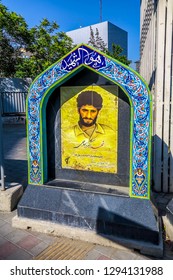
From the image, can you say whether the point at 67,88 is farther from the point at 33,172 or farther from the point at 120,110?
the point at 33,172

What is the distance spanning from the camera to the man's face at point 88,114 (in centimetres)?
354

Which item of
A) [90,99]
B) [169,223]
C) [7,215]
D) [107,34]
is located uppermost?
[107,34]

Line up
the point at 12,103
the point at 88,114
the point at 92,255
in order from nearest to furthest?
the point at 92,255, the point at 88,114, the point at 12,103

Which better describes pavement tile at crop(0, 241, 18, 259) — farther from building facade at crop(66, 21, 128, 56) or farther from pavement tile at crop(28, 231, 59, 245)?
building facade at crop(66, 21, 128, 56)

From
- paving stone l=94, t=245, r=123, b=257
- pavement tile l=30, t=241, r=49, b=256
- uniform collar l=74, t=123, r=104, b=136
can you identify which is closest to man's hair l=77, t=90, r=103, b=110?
uniform collar l=74, t=123, r=104, b=136

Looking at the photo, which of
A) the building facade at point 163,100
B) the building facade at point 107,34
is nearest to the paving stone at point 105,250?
the building facade at point 163,100

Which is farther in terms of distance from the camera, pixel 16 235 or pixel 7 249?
pixel 16 235

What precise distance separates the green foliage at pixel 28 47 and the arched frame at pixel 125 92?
1494 centimetres

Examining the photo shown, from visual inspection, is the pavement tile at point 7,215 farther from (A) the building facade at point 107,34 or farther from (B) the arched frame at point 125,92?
(A) the building facade at point 107,34

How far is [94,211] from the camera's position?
3.33m

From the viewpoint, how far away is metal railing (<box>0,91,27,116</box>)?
1585cm

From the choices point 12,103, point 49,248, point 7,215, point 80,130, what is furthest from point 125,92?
point 12,103

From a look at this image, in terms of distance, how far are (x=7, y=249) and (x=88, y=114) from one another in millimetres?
2208

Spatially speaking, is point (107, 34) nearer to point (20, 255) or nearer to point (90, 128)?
point (90, 128)
